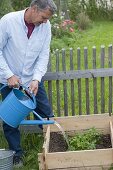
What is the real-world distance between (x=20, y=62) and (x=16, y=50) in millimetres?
136

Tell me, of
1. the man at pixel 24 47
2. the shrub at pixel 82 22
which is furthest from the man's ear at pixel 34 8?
the shrub at pixel 82 22

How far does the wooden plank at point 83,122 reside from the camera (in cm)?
473

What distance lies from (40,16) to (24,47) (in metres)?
0.42

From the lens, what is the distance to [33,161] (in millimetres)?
4930

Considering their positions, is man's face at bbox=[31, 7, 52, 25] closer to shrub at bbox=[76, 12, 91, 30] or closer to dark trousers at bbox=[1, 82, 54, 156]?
dark trousers at bbox=[1, 82, 54, 156]

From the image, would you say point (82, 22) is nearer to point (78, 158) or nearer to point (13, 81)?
point (13, 81)

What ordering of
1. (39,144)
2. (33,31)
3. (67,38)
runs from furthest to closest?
1. (67,38)
2. (39,144)
3. (33,31)

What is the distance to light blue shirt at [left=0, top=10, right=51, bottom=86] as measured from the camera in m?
4.34

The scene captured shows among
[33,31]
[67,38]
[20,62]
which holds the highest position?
[33,31]

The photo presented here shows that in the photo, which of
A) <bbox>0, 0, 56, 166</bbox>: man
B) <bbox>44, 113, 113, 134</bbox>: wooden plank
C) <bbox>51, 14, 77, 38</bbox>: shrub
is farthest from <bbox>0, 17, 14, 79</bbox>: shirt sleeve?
<bbox>51, 14, 77, 38</bbox>: shrub

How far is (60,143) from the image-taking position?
15.4 feet

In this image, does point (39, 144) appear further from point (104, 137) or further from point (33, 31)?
point (33, 31)

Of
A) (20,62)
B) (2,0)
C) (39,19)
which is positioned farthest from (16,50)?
(2,0)

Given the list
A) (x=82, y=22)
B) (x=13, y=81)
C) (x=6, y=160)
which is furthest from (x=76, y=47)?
(x=6, y=160)
